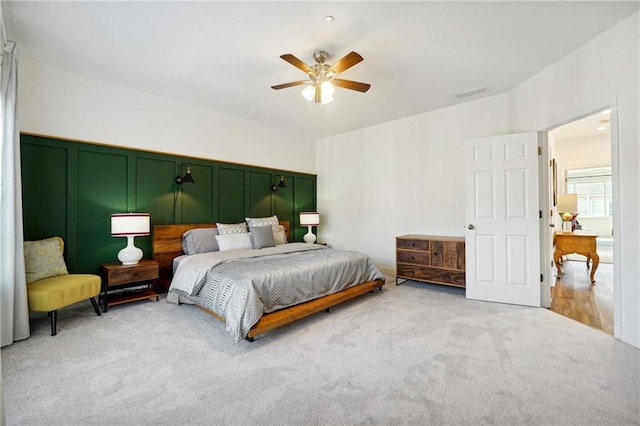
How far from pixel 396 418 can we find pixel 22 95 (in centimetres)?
481

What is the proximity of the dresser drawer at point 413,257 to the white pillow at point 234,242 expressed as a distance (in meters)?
2.36

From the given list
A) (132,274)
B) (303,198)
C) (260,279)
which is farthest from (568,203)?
(132,274)

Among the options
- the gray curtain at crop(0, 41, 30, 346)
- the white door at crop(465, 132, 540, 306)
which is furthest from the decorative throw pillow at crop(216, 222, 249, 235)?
the white door at crop(465, 132, 540, 306)

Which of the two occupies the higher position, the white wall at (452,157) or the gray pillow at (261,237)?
the white wall at (452,157)

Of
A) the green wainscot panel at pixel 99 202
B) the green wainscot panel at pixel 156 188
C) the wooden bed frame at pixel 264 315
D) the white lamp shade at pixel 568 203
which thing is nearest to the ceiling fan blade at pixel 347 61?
the wooden bed frame at pixel 264 315

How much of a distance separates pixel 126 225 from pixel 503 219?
4.76 meters

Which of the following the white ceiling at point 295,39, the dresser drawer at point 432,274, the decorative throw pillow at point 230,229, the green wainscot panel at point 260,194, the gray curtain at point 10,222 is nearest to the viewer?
the white ceiling at point 295,39

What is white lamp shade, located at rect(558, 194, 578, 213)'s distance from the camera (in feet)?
17.9

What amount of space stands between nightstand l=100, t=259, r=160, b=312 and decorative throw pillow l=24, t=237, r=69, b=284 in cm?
43

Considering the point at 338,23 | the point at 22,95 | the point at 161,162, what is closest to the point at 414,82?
the point at 338,23

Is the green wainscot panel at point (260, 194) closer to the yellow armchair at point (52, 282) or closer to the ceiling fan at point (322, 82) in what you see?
the ceiling fan at point (322, 82)

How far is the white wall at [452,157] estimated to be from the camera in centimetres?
249

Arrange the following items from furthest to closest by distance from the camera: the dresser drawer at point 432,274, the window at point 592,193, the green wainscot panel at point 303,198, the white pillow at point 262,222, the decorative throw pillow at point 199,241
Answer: the window at point 592,193 < the green wainscot panel at point 303,198 < the white pillow at point 262,222 < the decorative throw pillow at point 199,241 < the dresser drawer at point 432,274

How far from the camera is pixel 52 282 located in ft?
9.39
